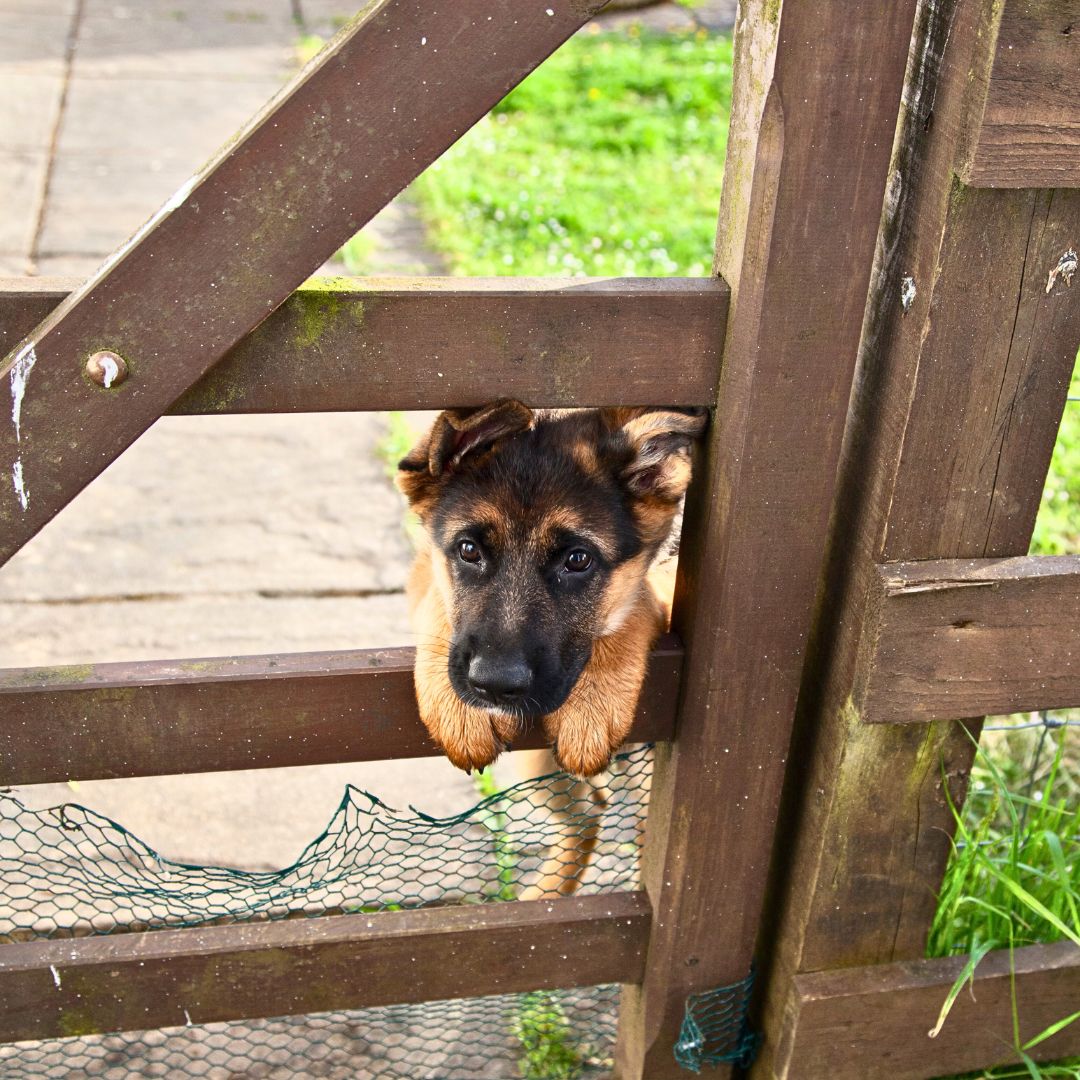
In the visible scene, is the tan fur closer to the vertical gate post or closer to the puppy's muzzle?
the puppy's muzzle

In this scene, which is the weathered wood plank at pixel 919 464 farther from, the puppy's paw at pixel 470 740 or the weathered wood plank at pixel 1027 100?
the puppy's paw at pixel 470 740

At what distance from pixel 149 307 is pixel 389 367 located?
417mm

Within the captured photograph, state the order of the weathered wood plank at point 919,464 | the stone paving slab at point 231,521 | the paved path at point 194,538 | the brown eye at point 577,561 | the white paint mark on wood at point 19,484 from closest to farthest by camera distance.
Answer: the white paint mark on wood at point 19,484, the weathered wood plank at point 919,464, the brown eye at point 577,561, the paved path at point 194,538, the stone paving slab at point 231,521

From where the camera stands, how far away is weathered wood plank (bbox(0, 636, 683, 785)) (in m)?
2.42

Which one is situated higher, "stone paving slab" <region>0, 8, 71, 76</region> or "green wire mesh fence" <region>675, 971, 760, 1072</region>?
"stone paving slab" <region>0, 8, 71, 76</region>

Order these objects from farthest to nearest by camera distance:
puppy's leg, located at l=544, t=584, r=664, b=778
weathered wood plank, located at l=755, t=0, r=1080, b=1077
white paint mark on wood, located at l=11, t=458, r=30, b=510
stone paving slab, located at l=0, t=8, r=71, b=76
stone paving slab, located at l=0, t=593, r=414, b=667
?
stone paving slab, located at l=0, t=8, r=71, b=76 → stone paving slab, located at l=0, t=593, r=414, b=667 → puppy's leg, located at l=544, t=584, r=664, b=778 → weathered wood plank, located at l=755, t=0, r=1080, b=1077 → white paint mark on wood, located at l=11, t=458, r=30, b=510

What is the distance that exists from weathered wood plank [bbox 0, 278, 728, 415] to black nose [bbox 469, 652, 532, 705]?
2.19 ft

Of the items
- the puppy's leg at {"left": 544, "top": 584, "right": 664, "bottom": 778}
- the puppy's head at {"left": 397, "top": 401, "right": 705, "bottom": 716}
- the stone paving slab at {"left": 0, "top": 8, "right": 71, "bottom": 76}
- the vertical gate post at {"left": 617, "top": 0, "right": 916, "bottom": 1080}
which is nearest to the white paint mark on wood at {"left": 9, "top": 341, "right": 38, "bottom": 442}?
the puppy's head at {"left": 397, "top": 401, "right": 705, "bottom": 716}

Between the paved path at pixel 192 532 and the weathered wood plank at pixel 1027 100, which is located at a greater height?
the weathered wood plank at pixel 1027 100

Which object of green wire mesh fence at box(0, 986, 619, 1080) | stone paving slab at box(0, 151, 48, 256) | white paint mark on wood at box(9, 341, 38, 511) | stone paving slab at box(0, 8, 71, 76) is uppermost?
white paint mark on wood at box(9, 341, 38, 511)

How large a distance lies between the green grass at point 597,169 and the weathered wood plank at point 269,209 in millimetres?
5467

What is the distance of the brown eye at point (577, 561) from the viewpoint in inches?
Result: 120

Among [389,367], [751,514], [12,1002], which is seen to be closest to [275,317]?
[389,367]

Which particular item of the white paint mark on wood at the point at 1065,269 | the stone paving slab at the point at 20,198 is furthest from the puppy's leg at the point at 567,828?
the stone paving slab at the point at 20,198
